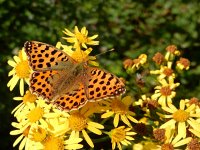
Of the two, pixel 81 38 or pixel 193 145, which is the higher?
pixel 81 38

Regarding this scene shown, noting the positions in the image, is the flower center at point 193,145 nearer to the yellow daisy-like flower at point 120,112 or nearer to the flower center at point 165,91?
the yellow daisy-like flower at point 120,112

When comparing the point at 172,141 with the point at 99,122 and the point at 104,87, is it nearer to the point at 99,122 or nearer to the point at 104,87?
the point at 99,122

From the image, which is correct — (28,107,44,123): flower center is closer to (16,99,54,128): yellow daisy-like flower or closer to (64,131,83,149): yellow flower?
(16,99,54,128): yellow daisy-like flower

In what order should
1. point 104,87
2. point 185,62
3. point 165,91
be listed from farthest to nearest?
1. point 185,62
2. point 165,91
3. point 104,87

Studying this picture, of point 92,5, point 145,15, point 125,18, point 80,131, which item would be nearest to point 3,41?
point 92,5

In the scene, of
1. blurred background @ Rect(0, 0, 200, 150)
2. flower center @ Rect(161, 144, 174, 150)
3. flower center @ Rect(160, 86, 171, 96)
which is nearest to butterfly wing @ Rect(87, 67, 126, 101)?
flower center @ Rect(161, 144, 174, 150)

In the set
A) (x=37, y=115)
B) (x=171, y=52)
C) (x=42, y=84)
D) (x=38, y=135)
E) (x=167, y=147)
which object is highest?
(x=171, y=52)

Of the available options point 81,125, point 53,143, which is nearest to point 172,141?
point 81,125
